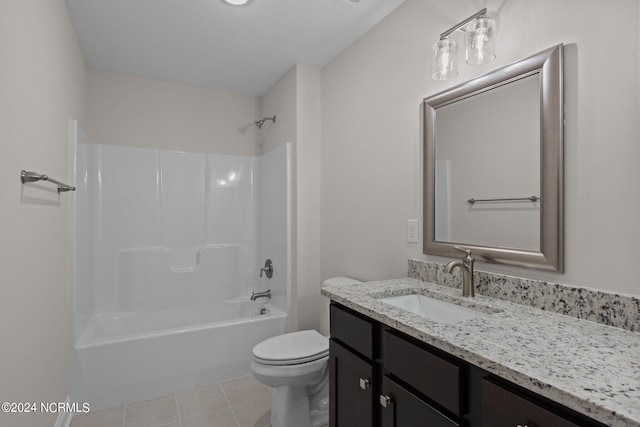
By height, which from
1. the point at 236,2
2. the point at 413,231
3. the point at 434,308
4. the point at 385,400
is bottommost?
the point at 385,400

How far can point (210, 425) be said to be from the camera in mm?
2059

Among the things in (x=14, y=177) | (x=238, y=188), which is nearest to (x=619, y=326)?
(x=14, y=177)

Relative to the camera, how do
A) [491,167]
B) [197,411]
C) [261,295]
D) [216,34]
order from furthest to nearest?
1. [261,295]
2. [216,34]
3. [197,411]
4. [491,167]

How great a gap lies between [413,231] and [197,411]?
1770 millimetres

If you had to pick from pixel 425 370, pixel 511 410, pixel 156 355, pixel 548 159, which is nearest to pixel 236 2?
pixel 548 159

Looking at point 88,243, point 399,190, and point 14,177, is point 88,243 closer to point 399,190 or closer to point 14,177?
point 14,177

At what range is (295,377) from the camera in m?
1.87

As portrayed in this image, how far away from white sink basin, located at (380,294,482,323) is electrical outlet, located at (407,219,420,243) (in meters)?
0.36

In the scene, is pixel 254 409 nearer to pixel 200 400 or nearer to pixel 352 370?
pixel 200 400

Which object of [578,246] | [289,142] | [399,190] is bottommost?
[578,246]

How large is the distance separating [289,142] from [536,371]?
95.5 inches

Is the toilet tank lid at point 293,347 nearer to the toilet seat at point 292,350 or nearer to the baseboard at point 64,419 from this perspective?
the toilet seat at point 292,350

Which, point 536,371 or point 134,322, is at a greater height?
point 536,371

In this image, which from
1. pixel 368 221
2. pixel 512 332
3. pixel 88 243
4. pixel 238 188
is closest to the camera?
pixel 512 332
